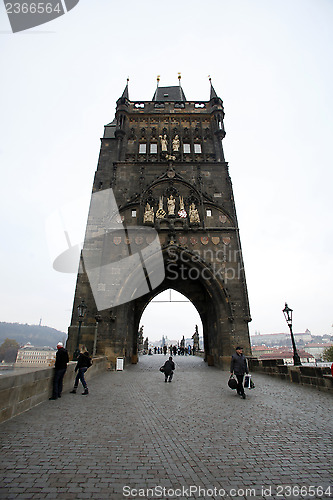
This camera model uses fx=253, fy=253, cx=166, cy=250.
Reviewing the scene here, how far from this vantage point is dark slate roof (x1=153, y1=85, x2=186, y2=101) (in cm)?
2587

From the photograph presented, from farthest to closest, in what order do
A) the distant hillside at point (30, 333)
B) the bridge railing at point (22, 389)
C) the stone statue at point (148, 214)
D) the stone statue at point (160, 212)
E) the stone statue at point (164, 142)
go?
the distant hillside at point (30, 333), the stone statue at point (164, 142), the stone statue at point (160, 212), the stone statue at point (148, 214), the bridge railing at point (22, 389)

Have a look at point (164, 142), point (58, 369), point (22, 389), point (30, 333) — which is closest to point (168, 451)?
point (22, 389)

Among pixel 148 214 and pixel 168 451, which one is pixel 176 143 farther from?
pixel 168 451

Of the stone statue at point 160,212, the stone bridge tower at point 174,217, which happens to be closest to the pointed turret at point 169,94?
the stone bridge tower at point 174,217

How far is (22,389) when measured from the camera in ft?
15.3

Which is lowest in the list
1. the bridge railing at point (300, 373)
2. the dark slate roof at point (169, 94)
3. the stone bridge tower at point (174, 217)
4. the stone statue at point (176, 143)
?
the bridge railing at point (300, 373)

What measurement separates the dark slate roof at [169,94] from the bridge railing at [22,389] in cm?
2708

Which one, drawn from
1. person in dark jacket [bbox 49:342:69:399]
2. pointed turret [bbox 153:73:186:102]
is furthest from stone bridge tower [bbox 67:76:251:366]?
person in dark jacket [bbox 49:342:69:399]

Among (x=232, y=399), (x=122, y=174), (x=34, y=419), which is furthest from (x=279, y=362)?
(x=122, y=174)

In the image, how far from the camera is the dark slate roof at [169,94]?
25866mm

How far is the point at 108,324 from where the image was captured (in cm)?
1356

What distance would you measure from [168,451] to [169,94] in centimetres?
3018

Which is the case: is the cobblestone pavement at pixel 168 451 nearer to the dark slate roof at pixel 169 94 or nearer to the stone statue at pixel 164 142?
the stone statue at pixel 164 142

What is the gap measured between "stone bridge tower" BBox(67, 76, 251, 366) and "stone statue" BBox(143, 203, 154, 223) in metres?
0.06
